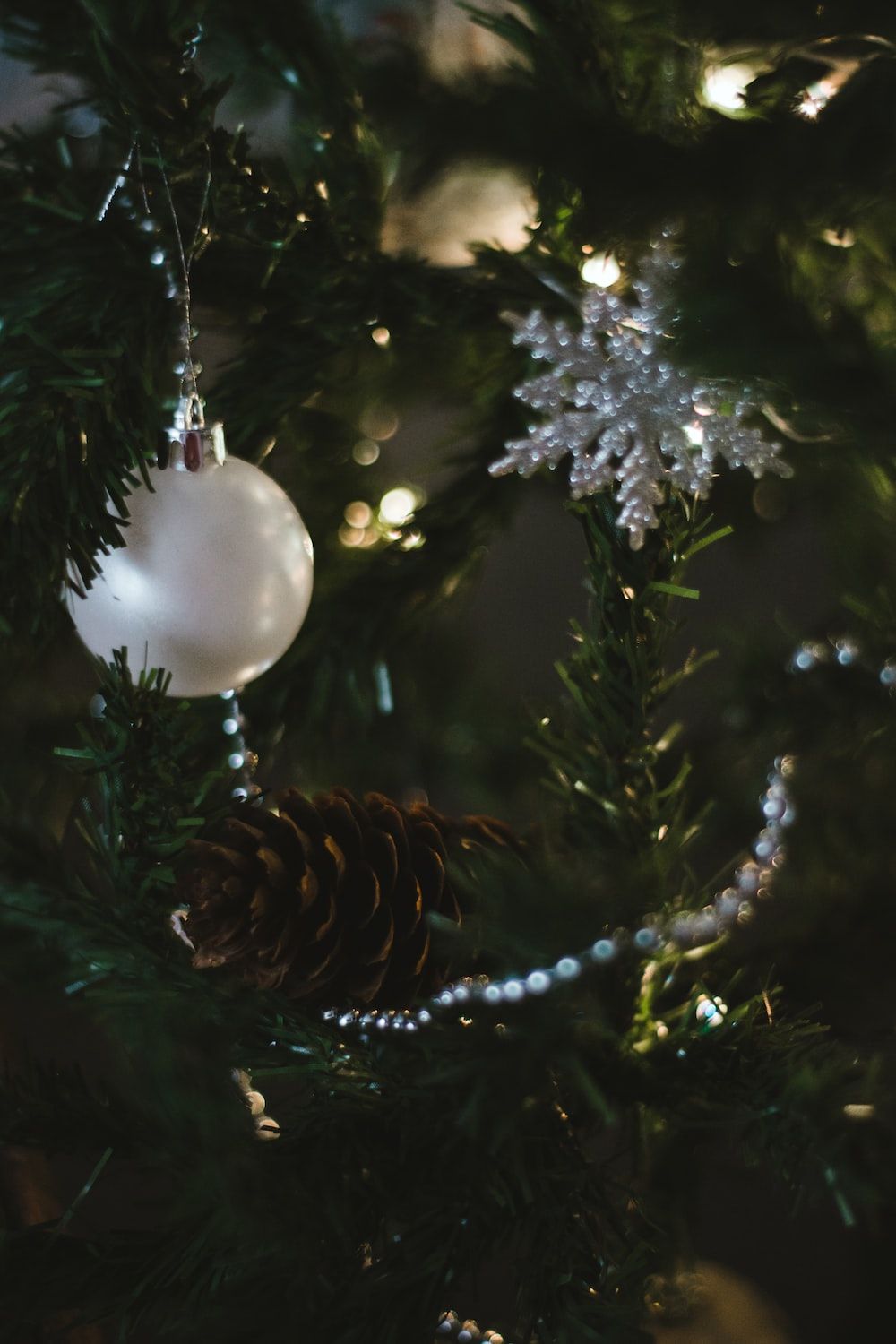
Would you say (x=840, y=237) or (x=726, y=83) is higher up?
(x=726, y=83)

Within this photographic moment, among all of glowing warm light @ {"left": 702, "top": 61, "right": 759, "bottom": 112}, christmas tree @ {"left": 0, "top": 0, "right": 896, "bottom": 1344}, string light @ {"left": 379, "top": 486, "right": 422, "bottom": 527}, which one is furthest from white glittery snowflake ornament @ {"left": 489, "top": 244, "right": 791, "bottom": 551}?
string light @ {"left": 379, "top": 486, "right": 422, "bottom": 527}

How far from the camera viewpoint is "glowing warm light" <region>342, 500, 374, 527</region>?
0.56 meters

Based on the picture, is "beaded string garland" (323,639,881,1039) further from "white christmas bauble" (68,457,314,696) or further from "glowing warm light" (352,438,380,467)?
"glowing warm light" (352,438,380,467)

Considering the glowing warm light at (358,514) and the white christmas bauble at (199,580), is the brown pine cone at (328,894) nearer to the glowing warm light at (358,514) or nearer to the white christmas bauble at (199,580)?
the white christmas bauble at (199,580)

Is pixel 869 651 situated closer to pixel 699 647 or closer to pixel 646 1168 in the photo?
pixel 646 1168

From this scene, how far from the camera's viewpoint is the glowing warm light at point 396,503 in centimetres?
56

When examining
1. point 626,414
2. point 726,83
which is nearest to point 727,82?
point 726,83

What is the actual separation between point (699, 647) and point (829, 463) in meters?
0.29

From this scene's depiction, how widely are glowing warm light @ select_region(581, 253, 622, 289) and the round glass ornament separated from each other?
0.14 metres

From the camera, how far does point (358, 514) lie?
1.87ft

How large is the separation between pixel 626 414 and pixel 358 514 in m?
0.26

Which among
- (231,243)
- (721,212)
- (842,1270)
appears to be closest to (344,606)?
(231,243)

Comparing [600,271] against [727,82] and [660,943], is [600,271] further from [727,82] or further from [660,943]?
[660,943]

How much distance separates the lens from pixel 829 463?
0.44 meters
